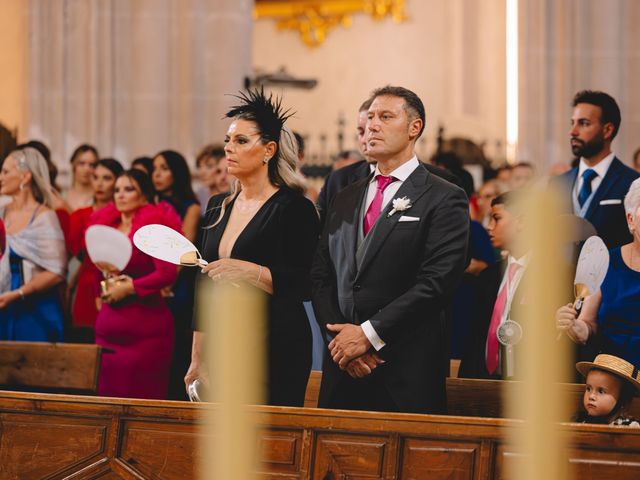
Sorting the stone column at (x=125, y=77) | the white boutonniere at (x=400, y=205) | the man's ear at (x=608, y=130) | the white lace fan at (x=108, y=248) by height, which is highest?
the stone column at (x=125, y=77)

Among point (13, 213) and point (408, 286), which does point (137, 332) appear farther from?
point (408, 286)

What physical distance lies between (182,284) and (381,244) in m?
3.12

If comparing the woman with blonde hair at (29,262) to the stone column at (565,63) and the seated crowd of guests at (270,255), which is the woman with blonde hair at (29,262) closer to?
the seated crowd of guests at (270,255)

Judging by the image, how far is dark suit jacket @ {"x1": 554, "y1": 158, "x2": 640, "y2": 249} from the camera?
16.8 ft

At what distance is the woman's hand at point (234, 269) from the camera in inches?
150

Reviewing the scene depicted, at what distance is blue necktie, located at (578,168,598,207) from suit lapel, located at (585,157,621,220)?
0.21 ft

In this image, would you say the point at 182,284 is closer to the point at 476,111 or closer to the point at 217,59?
the point at 217,59

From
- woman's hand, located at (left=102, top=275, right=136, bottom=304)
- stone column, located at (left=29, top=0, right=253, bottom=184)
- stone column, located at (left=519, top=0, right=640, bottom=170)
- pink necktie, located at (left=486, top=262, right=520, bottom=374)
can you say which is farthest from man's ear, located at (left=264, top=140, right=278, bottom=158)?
stone column, located at (left=519, top=0, right=640, bottom=170)

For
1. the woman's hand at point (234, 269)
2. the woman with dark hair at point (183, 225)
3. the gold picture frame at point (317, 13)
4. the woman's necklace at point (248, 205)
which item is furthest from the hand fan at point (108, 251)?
the gold picture frame at point (317, 13)

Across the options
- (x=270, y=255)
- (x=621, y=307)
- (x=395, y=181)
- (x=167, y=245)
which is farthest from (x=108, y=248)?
(x=621, y=307)

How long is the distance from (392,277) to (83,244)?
329 centimetres

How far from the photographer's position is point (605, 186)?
5223 mm

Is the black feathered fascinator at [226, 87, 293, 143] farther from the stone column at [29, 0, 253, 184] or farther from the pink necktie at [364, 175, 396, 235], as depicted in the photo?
the stone column at [29, 0, 253, 184]

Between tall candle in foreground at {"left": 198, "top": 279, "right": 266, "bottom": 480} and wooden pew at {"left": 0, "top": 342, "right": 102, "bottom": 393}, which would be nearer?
tall candle in foreground at {"left": 198, "top": 279, "right": 266, "bottom": 480}
